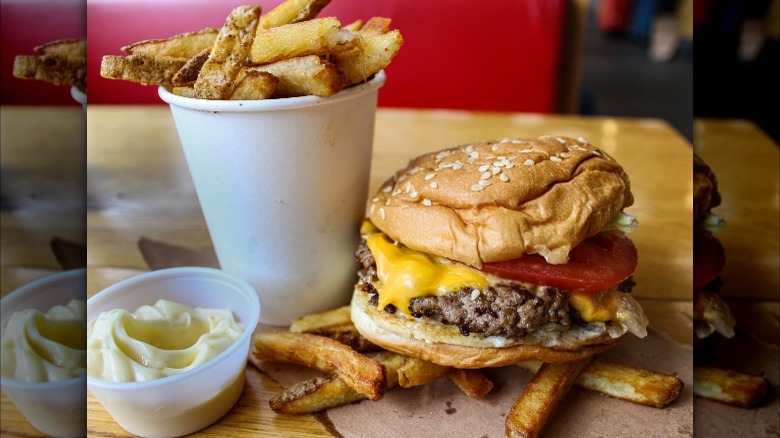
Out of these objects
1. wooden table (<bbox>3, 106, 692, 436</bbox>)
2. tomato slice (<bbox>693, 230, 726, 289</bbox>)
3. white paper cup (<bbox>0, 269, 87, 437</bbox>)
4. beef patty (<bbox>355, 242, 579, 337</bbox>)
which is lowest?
wooden table (<bbox>3, 106, 692, 436</bbox>)

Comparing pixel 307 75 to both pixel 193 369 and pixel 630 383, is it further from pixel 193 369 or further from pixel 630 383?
pixel 630 383

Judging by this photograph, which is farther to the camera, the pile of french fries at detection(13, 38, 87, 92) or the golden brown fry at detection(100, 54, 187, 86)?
the golden brown fry at detection(100, 54, 187, 86)

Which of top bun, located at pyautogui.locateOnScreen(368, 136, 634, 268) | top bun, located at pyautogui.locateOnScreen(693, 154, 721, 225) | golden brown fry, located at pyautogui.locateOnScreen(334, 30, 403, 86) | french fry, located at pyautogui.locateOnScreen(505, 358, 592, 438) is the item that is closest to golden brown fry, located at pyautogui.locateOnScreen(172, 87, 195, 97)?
golden brown fry, located at pyautogui.locateOnScreen(334, 30, 403, 86)

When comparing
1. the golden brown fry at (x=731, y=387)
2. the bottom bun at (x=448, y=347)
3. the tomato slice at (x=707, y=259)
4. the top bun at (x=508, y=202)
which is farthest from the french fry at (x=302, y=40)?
the golden brown fry at (x=731, y=387)

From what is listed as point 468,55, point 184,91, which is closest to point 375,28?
point 184,91

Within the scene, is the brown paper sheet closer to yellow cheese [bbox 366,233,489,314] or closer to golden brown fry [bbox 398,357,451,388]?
golden brown fry [bbox 398,357,451,388]

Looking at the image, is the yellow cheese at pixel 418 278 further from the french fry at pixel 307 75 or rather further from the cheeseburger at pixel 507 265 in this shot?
the french fry at pixel 307 75

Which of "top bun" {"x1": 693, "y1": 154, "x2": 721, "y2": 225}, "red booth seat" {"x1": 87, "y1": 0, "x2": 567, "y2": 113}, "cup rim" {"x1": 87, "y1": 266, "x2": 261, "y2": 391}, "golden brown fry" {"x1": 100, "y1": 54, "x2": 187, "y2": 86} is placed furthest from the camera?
"red booth seat" {"x1": 87, "y1": 0, "x2": 567, "y2": 113}
